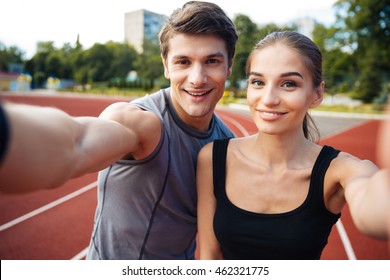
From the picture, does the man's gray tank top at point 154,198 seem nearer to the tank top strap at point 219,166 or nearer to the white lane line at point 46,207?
the tank top strap at point 219,166

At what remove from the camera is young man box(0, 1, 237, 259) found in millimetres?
1065

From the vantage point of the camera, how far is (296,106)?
91cm

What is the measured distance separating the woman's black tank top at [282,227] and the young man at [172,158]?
18 centimetres

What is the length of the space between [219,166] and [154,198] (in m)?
0.24

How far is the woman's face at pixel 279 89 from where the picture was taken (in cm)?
91

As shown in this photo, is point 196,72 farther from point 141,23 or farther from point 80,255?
point 80,255

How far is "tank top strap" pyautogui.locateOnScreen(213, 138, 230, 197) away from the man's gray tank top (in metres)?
0.11

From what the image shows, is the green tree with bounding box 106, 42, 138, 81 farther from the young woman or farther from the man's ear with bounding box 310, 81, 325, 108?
the man's ear with bounding box 310, 81, 325, 108

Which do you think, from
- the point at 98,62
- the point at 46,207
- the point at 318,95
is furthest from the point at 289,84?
the point at 46,207

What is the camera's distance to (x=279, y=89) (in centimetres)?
92
